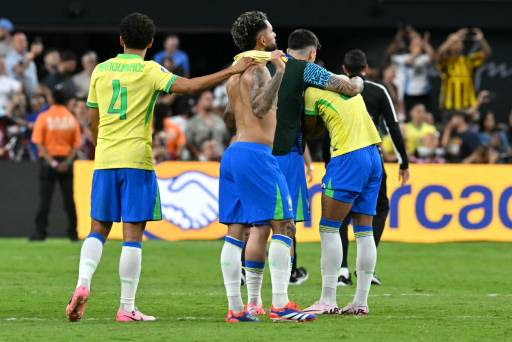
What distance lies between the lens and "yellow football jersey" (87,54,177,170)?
9680mm

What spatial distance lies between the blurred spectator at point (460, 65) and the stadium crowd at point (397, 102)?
0.06ft

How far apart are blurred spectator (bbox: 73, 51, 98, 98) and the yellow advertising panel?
346 centimetres

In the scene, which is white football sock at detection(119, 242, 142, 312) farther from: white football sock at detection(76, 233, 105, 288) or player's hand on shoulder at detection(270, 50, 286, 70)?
player's hand on shoulder at detection(270, 50, 286, 70)

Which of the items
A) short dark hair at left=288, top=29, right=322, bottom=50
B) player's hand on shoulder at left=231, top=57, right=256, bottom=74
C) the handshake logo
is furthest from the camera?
the handshake logo

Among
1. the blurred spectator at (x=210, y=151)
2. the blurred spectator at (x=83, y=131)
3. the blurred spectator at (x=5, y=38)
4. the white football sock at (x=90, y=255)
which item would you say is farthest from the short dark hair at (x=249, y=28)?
the blurred spectator at (x=5, y=38)

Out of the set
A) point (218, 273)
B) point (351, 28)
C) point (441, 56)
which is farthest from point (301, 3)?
point (218, 273)

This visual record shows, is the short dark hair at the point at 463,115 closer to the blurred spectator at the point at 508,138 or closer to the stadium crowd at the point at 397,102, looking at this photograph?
the stadium crowd at the point at 397,102

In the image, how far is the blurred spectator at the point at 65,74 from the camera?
22578 mm

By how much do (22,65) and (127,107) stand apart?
13.5 metres

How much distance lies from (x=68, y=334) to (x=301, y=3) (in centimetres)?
1585

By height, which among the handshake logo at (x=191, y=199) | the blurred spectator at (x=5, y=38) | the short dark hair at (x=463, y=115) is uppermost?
the blurred spectator at (x=5, y=38)

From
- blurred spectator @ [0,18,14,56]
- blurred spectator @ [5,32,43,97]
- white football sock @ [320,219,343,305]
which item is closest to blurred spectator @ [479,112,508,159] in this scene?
blurred spectator @ [5,32,43,97]

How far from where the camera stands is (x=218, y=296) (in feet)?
39.7

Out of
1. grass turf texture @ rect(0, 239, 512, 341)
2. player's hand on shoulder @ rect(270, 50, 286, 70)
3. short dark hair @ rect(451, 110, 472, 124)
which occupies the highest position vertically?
short dark hair @ rect(451, 110, 472, 124)
